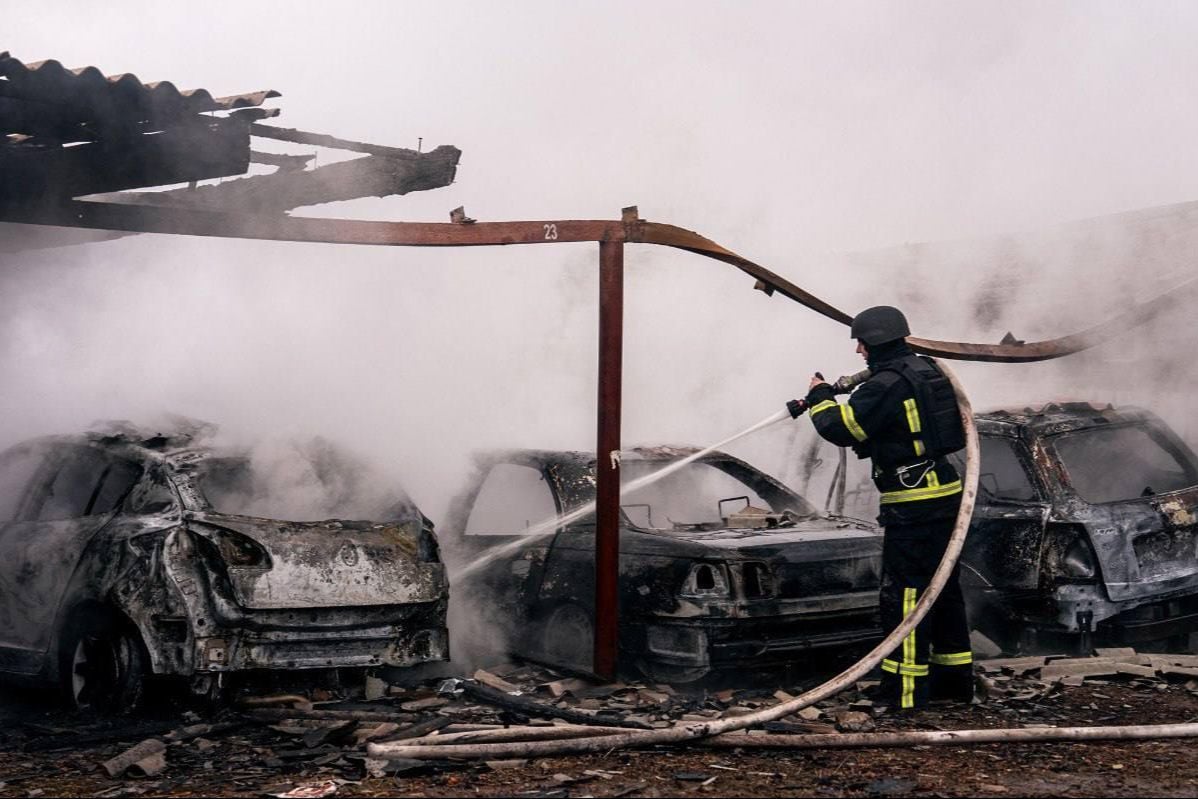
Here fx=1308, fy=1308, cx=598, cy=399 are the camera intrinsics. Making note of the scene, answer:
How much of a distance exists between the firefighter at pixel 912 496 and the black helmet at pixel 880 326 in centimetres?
16

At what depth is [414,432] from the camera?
29.7 ft

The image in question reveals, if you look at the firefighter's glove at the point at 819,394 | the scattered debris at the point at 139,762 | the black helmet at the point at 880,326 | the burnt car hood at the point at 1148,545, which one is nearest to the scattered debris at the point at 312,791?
the scattered debris at the point at 139,762

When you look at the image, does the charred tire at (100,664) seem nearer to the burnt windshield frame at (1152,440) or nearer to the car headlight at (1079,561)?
the car headlight at (1079,561)

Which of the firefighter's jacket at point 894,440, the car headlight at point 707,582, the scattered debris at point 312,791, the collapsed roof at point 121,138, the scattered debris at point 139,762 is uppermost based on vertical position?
the collapsed roof at point 121,138

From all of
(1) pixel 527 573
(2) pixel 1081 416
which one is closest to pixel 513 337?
(1) pixel 527 573

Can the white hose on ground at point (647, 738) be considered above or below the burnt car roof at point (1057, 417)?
below

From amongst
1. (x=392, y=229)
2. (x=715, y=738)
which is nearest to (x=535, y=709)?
(x=715, y=738)

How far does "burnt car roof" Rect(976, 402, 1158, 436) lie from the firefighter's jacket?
1775mm

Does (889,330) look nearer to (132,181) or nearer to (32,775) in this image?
(132,181)

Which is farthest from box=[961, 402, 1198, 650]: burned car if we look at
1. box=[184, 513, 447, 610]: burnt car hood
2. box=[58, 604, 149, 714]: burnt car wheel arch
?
box=[58, 604, 149, 714]: burnt car wheel arch

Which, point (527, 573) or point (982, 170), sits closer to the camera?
point (527, 573)

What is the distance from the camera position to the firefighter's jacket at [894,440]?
266 inches

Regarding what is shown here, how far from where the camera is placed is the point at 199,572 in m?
6.32

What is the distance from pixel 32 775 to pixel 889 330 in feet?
15.2
